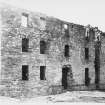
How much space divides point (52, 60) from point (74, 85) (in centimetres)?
468

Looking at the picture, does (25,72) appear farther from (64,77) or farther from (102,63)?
(102,63)

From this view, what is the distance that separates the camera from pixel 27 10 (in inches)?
910

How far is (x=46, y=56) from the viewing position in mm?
25031

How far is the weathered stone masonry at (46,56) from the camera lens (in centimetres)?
2172

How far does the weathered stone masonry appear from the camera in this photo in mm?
21719

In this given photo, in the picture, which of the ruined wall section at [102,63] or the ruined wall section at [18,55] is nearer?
the ruined wall section at [18,55]

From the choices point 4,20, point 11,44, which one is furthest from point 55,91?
point 4,20

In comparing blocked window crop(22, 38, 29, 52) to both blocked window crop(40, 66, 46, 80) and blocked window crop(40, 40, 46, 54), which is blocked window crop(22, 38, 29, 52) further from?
blocked window crop(40, 66, 46, 80)

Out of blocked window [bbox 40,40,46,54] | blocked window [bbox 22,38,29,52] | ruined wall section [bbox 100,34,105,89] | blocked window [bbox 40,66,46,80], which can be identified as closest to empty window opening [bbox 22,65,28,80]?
blocked window [bbox 22,38,29,52]

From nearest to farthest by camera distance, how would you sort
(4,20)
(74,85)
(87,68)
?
1. (4,20)
2. (74,85)
3. (87,68)

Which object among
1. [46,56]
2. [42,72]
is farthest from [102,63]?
[42,72]

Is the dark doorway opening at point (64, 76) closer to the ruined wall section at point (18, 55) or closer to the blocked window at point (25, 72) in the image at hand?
the ruined wall section at point (18, 55)

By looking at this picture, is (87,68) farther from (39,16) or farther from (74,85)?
(39,16)

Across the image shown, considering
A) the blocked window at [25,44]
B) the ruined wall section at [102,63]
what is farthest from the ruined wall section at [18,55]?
the ruined wall section at [102,63]
